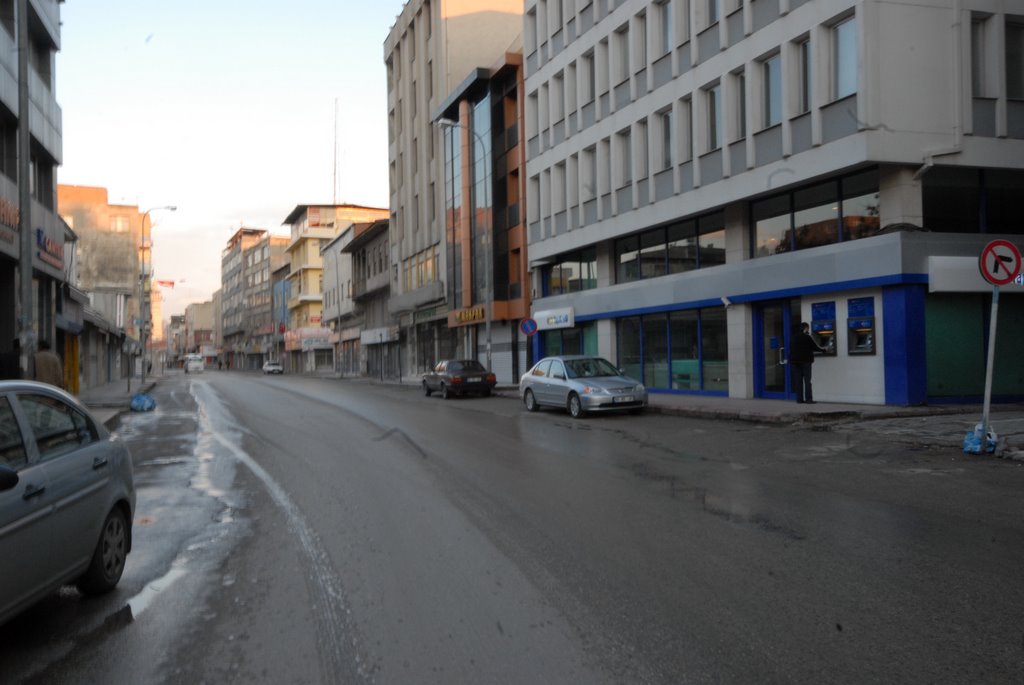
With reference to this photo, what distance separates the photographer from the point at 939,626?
4262 mm

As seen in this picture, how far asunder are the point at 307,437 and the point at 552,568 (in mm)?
10342

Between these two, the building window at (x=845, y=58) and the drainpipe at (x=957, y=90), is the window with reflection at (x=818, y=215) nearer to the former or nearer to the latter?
the drainpipe at (x=957, y=90)

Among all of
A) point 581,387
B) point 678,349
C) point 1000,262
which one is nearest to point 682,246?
point 678,349

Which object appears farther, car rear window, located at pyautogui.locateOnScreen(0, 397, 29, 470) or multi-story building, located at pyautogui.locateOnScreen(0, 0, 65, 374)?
multi-story building, located at pyautogui.locateOnScreen(0, 0, 65, 374)

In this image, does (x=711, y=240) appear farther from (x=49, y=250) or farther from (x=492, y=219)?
(x=49, y=250)

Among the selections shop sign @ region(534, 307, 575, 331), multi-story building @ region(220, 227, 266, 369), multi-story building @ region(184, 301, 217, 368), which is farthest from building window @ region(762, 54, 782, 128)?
multi-story building @ region(184, 301, 217, 368)

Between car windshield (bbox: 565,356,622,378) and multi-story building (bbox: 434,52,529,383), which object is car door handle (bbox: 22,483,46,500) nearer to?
car windshield (bbox: 565,356,622,378)

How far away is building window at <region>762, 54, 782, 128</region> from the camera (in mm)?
19547

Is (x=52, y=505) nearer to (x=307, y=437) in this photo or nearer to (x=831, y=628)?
(x=831, y=628)

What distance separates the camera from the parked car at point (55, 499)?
4.03m


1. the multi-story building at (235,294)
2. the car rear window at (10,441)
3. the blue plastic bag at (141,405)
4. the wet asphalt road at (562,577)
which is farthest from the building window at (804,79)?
the multi-story building at (235,294)

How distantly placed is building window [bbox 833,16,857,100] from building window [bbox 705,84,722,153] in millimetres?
4172

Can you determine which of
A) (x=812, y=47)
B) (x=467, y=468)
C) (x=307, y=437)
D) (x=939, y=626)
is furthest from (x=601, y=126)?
(x=939, y=626)

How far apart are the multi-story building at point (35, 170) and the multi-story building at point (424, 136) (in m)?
21.9
